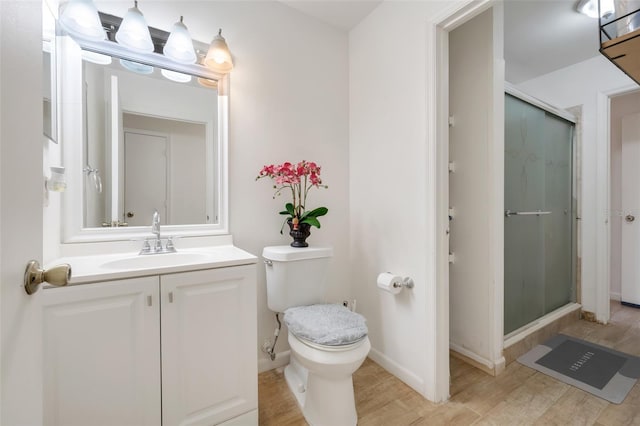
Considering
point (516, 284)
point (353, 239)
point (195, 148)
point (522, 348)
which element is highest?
point (195, 148)

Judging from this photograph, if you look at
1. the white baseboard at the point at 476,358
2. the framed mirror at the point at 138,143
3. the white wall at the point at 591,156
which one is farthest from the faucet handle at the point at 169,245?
the white wall at the point at 591,156

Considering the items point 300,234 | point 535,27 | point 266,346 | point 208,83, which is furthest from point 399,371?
point 535,27

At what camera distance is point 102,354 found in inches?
38.9

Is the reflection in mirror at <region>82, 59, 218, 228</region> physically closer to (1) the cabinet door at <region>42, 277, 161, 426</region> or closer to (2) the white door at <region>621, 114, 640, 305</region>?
(1) the cabinet door at <region>42, 277, 161, 426</region>

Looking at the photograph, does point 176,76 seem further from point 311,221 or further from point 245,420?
point 245,420

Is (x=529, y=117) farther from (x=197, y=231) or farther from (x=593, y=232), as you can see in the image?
(x=197, y=231)

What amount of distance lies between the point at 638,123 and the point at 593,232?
1.34 m

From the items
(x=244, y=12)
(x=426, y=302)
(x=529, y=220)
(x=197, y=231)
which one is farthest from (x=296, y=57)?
(x=529, y=220)

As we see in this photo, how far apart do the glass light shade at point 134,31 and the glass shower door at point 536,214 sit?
2.25 meters

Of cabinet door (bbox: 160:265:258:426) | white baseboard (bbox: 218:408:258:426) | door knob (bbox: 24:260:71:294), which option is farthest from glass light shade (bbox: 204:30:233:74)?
white baseboard (bbox: 218:408:258:426)

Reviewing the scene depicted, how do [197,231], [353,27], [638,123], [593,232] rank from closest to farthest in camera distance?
[197,231] < [353,27] < [593,232] < [638,123]

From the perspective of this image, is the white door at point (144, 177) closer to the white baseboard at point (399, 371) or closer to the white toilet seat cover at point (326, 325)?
the white toilet seat cover at point (326, 325)

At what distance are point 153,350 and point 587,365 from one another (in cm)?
250

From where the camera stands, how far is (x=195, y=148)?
5.41 ft
